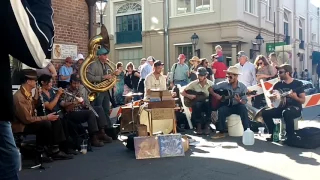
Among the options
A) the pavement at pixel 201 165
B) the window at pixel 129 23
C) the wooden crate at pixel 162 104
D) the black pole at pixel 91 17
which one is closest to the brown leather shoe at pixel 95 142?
the pavement at pixel 201 165

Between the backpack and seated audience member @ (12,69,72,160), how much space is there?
13.4ft

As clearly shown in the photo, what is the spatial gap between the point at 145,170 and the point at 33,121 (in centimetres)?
185

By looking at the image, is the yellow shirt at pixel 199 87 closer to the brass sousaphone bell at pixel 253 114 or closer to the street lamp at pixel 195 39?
the brass sousaphone bell at pixel 253 114

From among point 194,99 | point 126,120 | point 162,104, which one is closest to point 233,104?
point 194,99

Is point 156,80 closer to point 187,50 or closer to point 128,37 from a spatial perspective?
point 187,50

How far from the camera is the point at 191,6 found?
23344 millimetres

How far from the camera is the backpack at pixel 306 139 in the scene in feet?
21.8

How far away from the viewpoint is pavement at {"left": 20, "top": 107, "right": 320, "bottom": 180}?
16.1ft

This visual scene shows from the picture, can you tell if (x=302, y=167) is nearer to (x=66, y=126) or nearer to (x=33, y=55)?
(x=66, y=126)

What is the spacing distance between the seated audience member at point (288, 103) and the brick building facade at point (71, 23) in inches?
216

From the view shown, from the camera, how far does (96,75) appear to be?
24.4 ft

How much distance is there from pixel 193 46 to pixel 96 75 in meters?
15.8

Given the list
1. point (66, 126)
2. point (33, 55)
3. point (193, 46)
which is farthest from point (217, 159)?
point (193, 46)

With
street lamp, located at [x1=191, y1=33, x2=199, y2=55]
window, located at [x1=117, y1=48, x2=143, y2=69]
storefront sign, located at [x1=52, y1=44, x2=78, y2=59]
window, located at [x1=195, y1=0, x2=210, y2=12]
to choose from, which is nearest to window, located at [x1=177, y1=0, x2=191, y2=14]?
window, located at [x1=195, y1=0, x2=210, y2=12]
